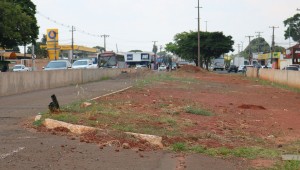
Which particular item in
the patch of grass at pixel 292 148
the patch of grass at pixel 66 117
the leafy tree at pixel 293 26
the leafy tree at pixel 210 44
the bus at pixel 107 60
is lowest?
the patch of grass at pixel 292 148

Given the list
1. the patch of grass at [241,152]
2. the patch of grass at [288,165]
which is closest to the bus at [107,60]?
the patch of grass at [241,152]

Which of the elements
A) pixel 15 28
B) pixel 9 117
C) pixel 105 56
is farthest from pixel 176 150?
pixel 105 56

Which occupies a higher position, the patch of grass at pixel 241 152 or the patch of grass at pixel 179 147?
the patch of grass at pixel 179 147

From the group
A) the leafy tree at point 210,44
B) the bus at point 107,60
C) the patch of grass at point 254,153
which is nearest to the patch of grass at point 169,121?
the patch of grass at point 254,153

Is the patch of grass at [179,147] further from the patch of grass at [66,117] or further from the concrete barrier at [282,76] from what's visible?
the concrete barrier at [282,76]

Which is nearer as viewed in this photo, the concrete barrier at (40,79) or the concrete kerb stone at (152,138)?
the concrete kerb stone at (152,138)

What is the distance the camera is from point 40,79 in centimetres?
2536

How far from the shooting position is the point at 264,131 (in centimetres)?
1210

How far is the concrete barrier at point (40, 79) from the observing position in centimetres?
2063

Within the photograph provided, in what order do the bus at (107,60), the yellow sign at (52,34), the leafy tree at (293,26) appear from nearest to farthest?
the bus at (107,60) < the yellow sign at (52,34) < the leafy tree at (293,26)

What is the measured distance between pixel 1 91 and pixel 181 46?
70.3 m

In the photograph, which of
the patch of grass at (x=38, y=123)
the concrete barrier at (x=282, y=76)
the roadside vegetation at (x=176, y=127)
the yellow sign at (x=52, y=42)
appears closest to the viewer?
the roadside vegetation at (x=176, y=127)

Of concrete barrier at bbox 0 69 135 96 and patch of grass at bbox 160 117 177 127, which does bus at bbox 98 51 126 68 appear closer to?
concrete barrier at bbox 0 69 135 96

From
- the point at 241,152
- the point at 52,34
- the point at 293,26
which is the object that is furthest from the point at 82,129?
the point at 293,26
